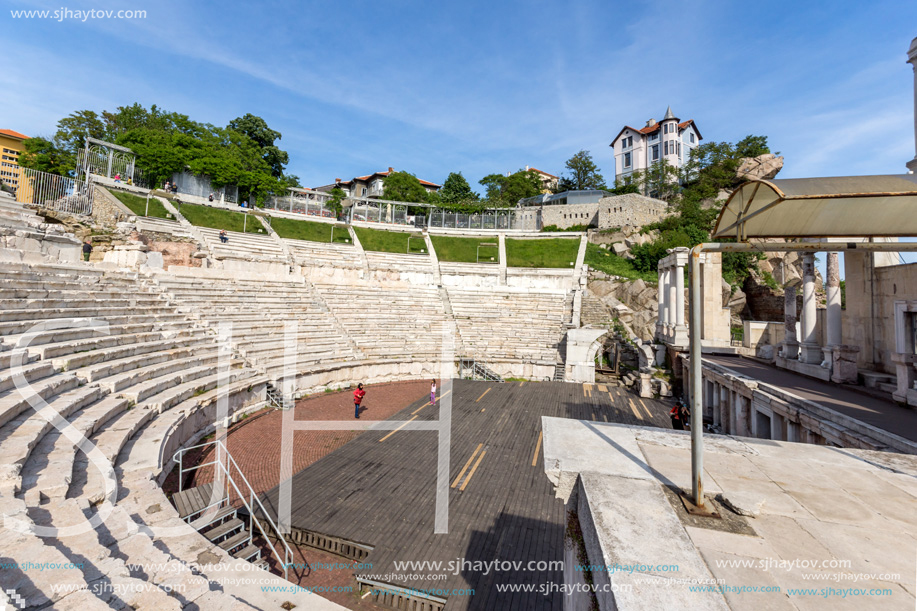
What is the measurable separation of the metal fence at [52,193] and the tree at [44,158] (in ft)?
35.2

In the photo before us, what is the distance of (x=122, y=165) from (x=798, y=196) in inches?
1817

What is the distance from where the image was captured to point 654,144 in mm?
75000

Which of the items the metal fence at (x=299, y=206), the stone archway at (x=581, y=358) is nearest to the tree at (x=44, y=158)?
the metal fence at (x=299, y=206)

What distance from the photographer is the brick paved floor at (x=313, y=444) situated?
705cm

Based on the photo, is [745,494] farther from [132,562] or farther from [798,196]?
[132,562]

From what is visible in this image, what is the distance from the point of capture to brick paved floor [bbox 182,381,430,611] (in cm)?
705

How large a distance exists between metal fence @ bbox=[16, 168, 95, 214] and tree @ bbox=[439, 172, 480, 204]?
135ft

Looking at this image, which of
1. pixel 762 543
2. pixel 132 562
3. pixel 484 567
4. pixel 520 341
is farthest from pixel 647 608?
pixel 520 341

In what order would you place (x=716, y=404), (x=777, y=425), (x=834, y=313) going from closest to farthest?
(x=777, y=425), (x=834, y=313), (x=716, y=404)

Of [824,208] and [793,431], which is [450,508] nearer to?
[824,208]

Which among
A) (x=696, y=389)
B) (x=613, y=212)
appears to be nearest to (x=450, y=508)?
(x=696, y=389)

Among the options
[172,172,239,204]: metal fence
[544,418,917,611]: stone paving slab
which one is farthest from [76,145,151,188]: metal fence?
[544,418,917,611]: stone paving slab

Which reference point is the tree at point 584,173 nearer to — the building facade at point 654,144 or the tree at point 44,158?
the building facade at point 654,144

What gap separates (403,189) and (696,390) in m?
65.1
